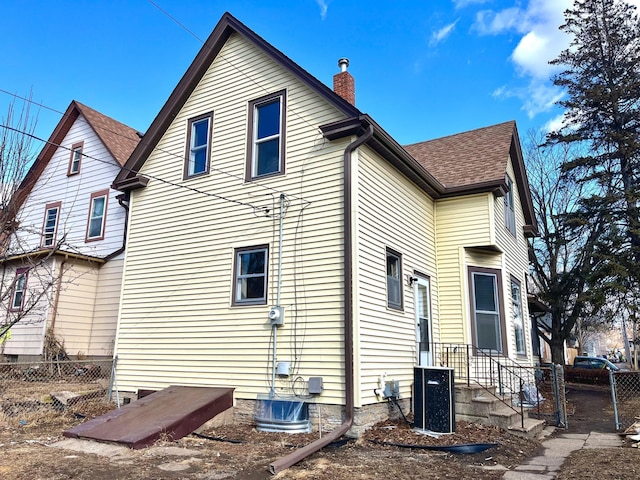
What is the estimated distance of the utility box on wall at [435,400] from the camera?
7707 mm

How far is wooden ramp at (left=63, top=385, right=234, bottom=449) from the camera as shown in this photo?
7047 millimetres

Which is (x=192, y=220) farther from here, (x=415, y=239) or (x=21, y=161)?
(x=415, y=239)

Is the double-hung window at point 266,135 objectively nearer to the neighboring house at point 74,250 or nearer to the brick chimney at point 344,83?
the brick chimney at point 344,83

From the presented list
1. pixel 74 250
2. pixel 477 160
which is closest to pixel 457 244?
pixel 477 160

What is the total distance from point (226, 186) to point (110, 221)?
22.0 ft

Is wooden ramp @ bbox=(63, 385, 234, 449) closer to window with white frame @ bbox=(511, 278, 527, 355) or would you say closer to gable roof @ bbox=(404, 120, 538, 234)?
gable roof @ bbox=(404, 120, 538, 234)

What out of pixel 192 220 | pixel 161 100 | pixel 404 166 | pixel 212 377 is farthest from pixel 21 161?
pixel 404 166

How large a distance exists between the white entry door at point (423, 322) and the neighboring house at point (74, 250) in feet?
26.4

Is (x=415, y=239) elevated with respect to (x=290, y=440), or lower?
elevated

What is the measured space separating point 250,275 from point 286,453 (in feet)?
11.7

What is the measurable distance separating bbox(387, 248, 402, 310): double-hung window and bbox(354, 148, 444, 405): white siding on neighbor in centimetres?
11

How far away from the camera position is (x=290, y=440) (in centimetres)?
728

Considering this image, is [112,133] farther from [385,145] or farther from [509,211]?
[509,211]

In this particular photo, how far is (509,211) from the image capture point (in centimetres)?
1345
